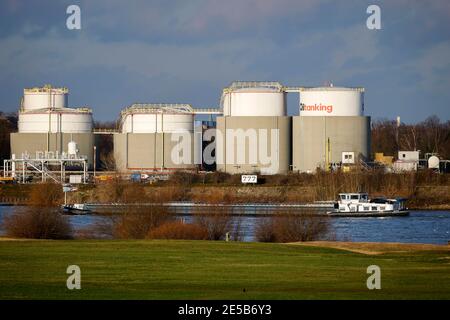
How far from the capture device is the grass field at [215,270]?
3164 cm

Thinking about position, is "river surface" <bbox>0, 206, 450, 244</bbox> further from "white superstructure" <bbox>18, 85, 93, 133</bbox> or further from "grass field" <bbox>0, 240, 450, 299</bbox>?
"white superstructure" <bbox>18, 85, 93, 133</bbox>

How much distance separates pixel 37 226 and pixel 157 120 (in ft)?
262

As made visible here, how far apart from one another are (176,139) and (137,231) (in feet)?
249

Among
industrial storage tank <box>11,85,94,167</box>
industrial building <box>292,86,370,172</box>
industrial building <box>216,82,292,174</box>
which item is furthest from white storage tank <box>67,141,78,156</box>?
industrial building <box>292,86,370,172</box>

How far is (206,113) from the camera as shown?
141250 millimetres

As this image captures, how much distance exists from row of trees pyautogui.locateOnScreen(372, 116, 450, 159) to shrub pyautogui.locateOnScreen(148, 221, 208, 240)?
98800 millimetres

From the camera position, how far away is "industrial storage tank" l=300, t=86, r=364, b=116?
126 m

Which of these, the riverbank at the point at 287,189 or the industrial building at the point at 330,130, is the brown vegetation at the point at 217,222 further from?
the industrial building at the point at 330,130

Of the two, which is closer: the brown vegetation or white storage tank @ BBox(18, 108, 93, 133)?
the brown vegetation

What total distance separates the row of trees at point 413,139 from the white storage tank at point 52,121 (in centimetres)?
4912

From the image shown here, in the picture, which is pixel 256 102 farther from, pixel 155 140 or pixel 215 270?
pixel 215 270

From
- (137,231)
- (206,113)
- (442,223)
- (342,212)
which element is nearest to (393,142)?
(206,113)

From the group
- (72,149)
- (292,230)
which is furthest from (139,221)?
(72,149)
